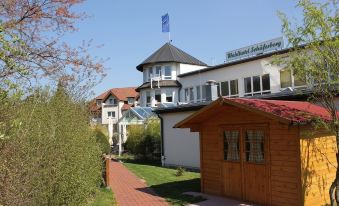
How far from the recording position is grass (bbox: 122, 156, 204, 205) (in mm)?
12626

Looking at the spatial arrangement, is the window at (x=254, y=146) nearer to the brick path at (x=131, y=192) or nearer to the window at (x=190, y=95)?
the brick path at (x=131, y=192)

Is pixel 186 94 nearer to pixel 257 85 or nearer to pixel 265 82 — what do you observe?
pixel 257 85

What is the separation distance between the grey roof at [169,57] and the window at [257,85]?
18309 mm

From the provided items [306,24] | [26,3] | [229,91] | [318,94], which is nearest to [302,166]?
[318,94]

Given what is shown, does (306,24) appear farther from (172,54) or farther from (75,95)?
(172,54)

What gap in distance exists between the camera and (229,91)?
105 feet

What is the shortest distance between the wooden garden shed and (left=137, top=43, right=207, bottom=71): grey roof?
115 ft

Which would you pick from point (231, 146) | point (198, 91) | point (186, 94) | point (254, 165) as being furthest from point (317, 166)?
point (186, 94)

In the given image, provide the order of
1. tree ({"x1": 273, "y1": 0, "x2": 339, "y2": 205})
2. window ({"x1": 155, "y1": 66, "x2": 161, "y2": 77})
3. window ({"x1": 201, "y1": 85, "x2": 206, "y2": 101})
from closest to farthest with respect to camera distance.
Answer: tree ({"x1": 273, "y1": 0, "x2": 339, "y2": 205})
window ({"x1": 201, "y1": 85, "x2": 206, "y2": 101})
window ({"x1": 155, "y1": 66, "x2": 161, "y2": 77})

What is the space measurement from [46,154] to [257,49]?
29808mm

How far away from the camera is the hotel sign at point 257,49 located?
1274 inches

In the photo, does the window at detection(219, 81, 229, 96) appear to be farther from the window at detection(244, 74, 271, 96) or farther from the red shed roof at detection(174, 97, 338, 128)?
the red shed roof at detection(174, 97, 338, 128)

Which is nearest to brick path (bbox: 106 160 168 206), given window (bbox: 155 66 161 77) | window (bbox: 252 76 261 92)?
window (bbox: 252 76 261 92)

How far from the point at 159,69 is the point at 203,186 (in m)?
35.5
